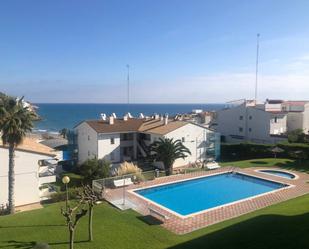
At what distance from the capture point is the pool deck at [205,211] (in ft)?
66.1

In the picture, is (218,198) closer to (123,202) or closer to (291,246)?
(123,202)

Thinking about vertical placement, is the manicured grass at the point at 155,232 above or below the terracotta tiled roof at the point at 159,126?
below

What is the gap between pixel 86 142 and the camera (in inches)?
1693

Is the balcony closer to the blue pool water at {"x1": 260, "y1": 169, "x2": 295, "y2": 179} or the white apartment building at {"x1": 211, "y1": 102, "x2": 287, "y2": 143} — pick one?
the blue pool water at {"x1": 260, "y1": 169, "x2": 295, "y2": 179}

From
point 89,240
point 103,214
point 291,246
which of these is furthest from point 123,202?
point 291,246

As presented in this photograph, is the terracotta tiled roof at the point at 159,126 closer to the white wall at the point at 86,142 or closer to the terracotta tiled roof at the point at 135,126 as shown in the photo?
the terracotta tiled roof at the point at 135,126

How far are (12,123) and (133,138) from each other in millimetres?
23110

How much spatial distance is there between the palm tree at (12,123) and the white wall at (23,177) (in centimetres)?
238

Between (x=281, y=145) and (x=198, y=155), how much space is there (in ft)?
36.1

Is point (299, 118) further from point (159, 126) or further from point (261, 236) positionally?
point (261, 236)

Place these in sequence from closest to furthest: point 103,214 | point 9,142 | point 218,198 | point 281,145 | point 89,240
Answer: point 89,240 < point 103,214 < point 9,142 < point 218,198 < point 281,145

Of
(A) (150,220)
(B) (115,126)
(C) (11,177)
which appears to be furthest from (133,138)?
(A) (150,220)

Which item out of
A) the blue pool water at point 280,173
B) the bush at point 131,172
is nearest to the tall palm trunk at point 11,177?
the bush at point 131,172

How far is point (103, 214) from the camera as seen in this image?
21.8 metres
